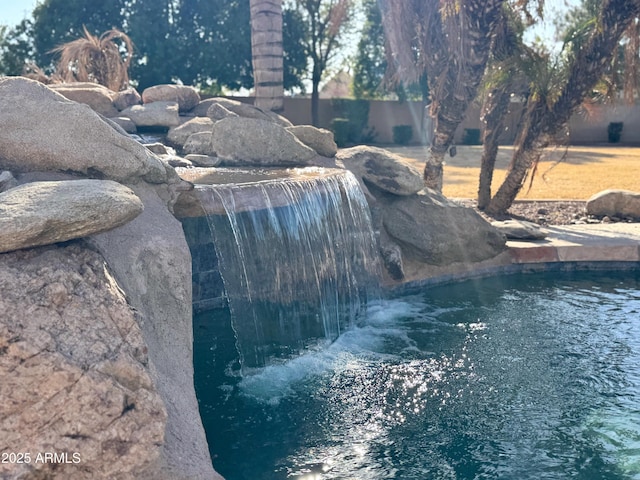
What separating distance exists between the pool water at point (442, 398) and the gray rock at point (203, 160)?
193 centimetres

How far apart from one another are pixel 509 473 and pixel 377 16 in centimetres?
3160

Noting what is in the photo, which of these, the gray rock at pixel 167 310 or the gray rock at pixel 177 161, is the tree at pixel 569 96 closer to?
the gray rock at pixel 177 161

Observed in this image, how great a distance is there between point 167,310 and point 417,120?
2968 cm

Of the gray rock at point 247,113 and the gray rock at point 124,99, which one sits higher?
the gray rock at point 124,99

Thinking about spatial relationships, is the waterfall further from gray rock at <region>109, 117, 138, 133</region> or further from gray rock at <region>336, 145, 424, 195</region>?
gray rock at <region>109, 117, 138, 133</region>

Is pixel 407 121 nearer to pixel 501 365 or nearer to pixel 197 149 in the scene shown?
pixel 197 149

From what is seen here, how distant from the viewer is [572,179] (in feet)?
56.3

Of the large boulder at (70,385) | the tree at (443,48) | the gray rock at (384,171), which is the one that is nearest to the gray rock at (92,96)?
the gray rock at (384,171)

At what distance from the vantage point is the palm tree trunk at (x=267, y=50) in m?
14.0

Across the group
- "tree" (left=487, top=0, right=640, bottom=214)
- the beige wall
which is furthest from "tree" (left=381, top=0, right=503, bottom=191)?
the beige wall

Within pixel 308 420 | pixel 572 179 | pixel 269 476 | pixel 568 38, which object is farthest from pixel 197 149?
pixel 572 179

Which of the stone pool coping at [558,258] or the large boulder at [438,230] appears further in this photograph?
the stone pool coping at [558,258]

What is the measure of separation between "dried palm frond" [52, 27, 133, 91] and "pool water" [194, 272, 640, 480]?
7.70 m

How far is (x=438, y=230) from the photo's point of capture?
29.8 feet
